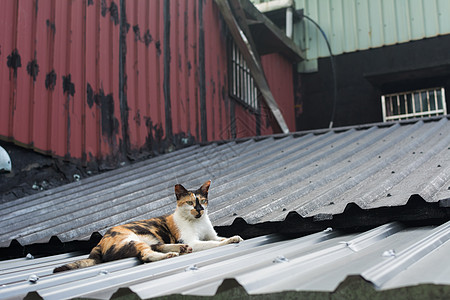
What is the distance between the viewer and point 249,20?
9.82 m

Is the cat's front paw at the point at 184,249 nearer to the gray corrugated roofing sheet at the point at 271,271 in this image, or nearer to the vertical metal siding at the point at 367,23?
the gray corrugated roofing sheet at the point at 271,271

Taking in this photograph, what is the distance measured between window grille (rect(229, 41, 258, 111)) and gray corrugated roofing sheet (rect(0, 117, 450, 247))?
299 cm

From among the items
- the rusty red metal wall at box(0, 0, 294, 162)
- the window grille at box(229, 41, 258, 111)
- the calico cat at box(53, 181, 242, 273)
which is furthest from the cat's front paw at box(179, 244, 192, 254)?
the window grille at box(229, 41, 258, 111)

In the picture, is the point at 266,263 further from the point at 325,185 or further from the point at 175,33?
the point at 175,33

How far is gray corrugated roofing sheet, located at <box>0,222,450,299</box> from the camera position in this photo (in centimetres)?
146

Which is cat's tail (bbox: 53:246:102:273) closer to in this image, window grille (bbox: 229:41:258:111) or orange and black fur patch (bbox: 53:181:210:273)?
orange and black fur patch (bbox: 53:181:210:273)

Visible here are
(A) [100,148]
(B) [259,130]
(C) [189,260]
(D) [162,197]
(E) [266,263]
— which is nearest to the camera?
(E) [266,263]

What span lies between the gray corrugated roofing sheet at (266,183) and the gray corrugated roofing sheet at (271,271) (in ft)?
2.48

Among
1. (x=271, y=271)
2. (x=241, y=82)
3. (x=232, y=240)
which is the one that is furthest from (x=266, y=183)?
(x=241, y=82)

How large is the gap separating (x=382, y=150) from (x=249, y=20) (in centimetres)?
531

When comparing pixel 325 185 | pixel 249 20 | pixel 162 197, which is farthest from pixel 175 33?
pixel 325 185

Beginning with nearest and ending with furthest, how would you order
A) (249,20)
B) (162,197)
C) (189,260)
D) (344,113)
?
(189,260)
(162,197)
(249,20)
(344,113)

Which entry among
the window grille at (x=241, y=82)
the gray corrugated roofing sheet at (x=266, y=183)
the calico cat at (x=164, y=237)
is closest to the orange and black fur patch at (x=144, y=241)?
the calico cat at (x=164, y=237)

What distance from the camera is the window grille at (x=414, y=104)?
10.6m
